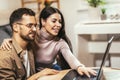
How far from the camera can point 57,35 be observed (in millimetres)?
1878

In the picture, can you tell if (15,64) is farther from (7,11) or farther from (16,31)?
(7,11)

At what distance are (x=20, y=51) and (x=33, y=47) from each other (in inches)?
12.9

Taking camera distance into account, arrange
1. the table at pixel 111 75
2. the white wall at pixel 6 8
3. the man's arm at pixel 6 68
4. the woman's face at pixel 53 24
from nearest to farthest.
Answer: the table at pixel 111 75 → the man's arm at pixel 6 68 → the woman's face at pixel 53 24 → the white wall at pixel 6 8

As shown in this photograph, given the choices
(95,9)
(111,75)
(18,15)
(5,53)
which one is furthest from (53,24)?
(95,9)

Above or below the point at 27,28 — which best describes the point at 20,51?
below

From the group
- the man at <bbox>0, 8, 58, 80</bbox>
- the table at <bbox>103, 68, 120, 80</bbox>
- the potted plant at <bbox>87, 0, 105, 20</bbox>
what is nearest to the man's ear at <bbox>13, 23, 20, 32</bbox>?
the man at <bbox>0, 8, 58, 80</bbox>

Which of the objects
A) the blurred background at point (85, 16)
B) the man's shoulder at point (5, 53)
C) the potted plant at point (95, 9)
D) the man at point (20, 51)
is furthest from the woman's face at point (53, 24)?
the potted plant at point (95, 9)

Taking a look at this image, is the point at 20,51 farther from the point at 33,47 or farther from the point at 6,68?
the point at 33,47

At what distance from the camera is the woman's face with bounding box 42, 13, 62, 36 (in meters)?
1.79

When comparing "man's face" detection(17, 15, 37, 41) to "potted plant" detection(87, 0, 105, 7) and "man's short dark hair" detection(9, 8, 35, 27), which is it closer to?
"man's short dark hair" detection(9, 8, 35, 27)

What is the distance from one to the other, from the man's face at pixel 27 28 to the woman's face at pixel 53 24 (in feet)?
0.88

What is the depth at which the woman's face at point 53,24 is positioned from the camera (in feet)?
5.88

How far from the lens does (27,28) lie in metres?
1.53

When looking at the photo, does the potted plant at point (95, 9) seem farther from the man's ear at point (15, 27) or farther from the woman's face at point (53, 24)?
the man's ear at point (15, 27)
